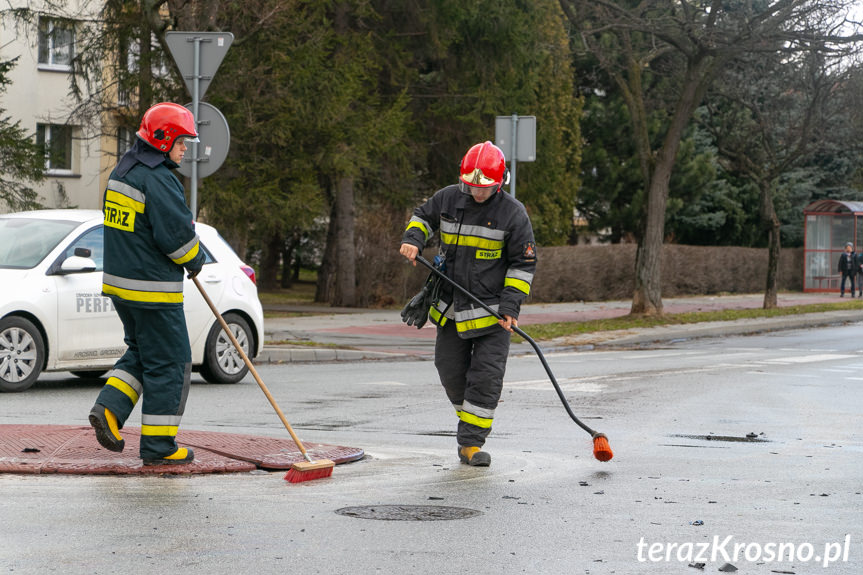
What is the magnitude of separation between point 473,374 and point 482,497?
52.5 inches

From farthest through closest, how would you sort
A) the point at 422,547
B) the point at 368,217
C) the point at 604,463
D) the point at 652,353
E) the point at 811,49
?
1. the point at 368,217
2. the point at 811,49
3. the point at 652,353
4. the point at 604,463
5. the point at 422,547

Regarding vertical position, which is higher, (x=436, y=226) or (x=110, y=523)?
(x=436, y=226)

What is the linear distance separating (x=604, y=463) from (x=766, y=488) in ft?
3.69

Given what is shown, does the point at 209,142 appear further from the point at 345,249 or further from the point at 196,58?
the point at 345,249

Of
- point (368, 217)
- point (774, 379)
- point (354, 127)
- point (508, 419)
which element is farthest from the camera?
point (368, 217)

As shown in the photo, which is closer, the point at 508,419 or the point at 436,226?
the point at 436,226

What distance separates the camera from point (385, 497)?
6590 mm

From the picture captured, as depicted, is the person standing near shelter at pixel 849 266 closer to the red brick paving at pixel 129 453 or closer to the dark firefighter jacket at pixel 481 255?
the dark firefighter jacket at pixel 481 255

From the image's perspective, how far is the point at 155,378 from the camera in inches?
290

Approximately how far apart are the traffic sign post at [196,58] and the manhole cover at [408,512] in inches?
316

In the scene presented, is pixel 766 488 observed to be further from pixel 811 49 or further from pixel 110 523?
pixel 811 49

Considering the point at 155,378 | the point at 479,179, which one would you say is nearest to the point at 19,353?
the point at 155,378

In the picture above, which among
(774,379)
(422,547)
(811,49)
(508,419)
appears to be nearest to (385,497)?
(422,547)

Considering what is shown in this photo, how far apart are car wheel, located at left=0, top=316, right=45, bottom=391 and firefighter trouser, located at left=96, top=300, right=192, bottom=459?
406 cm
